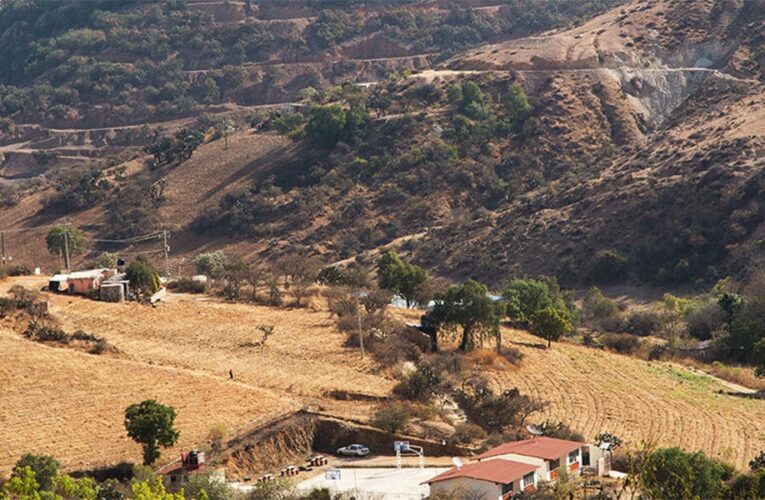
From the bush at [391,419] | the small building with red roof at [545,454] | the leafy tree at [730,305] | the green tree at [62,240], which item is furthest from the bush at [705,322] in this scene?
the green tree at [62,240]

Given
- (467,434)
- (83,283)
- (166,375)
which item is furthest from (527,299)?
(166,375)

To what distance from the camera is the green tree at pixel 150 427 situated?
3656 cm

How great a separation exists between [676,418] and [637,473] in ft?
94.4

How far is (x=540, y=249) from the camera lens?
2837 inches

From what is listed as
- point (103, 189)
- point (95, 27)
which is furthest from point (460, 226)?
point (95, 27)

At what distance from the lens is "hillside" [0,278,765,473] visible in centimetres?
3906

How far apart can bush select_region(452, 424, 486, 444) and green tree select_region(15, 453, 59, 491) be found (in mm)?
11340

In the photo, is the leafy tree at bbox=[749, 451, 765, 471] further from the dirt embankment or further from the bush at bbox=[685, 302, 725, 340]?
the bush at bbox=[685, 302, 725, 340]

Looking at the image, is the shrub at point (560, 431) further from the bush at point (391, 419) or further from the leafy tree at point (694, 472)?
the leafy tree at point (694, 472)

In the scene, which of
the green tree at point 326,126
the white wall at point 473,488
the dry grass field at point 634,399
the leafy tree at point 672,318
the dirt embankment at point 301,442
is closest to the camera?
the white wall at point 473,488

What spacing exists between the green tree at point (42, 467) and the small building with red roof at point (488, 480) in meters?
8.73

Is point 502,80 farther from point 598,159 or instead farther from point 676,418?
point 676,418

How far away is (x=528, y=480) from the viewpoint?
112ft

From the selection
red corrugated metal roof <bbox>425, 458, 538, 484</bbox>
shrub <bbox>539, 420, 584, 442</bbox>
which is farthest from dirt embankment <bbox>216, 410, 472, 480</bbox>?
red corrugated metal roof <bbox>425, 458, 538, 484</bbox>
